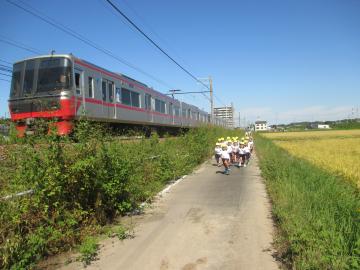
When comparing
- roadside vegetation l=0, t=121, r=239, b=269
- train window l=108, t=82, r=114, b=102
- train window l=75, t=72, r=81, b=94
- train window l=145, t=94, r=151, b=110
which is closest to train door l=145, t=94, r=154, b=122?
train window l=145, t=94, r=151, b=110

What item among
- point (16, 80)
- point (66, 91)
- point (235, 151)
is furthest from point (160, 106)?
point (66, 91)

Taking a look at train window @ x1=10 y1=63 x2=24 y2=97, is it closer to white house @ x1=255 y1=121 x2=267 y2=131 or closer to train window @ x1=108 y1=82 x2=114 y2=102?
train window @ x1=108 y1=82 x2=114 y2=102

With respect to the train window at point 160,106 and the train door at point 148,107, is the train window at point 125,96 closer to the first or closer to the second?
the train door at point 148,107

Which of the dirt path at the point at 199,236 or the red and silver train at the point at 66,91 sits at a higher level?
the red and silver train at the point at 66,91

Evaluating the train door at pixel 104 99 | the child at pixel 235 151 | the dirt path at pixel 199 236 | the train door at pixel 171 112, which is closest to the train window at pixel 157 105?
the train door at pixel 171 112

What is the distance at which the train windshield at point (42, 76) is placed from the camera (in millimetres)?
12375

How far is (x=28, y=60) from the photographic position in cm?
1303

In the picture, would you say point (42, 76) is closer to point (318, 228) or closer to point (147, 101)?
point (147, 101)

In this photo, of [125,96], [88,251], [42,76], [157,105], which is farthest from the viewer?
[157,105]

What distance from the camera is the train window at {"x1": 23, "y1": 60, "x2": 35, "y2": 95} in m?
12.7

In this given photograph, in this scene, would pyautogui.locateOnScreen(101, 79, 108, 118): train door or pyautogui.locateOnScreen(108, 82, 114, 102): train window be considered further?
pyautogui.locateOnScreen(108, 82, 114, 102): train window

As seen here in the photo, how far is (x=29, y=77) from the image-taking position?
12.9 metres

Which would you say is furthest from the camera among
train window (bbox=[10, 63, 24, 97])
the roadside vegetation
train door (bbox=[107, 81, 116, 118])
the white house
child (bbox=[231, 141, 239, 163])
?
the white house

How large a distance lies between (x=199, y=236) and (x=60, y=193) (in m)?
2.33
